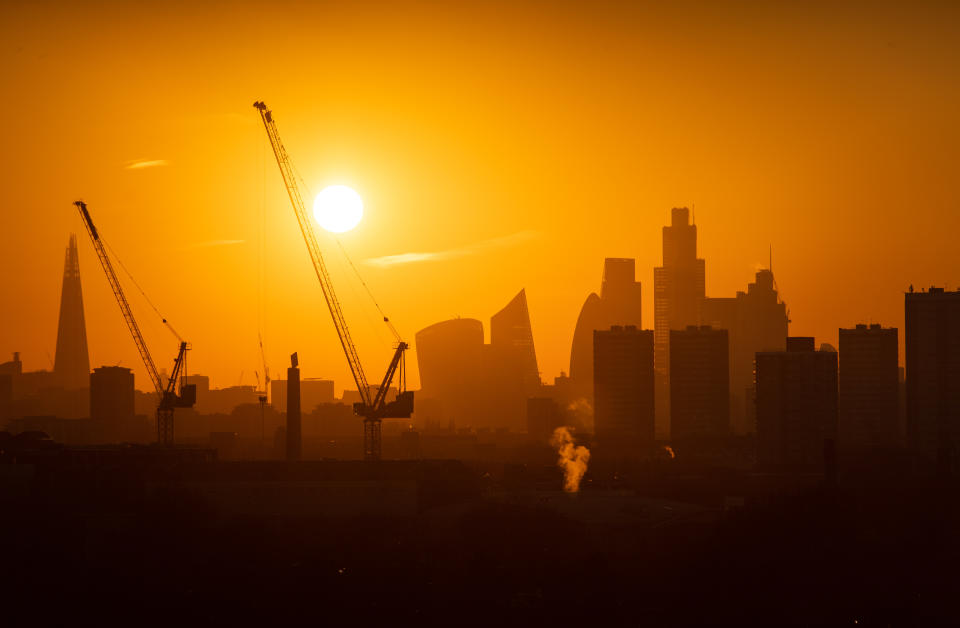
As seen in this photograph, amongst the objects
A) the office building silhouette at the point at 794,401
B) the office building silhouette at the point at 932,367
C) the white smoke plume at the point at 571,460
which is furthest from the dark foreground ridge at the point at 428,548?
the office building silhouette at the point at 932,367

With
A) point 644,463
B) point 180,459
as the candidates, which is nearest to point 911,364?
point 644,463

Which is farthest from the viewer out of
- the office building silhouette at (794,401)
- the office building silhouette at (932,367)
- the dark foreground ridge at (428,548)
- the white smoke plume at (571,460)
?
the office building silhouette at (932,367)

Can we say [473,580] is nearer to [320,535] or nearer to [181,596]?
[181,596]

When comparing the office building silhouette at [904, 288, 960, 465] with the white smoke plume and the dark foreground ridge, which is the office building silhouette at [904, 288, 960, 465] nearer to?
the white smoke plume

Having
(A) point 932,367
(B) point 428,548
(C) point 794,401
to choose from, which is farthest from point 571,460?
(B) point 428,548

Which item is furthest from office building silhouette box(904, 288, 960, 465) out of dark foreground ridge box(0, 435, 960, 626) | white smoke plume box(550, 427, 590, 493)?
dark foreground ridge box(0, 435, 960, 626)

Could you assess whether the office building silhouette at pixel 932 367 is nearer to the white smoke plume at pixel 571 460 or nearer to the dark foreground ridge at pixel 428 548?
the white smoke plume at pixel 571 460
